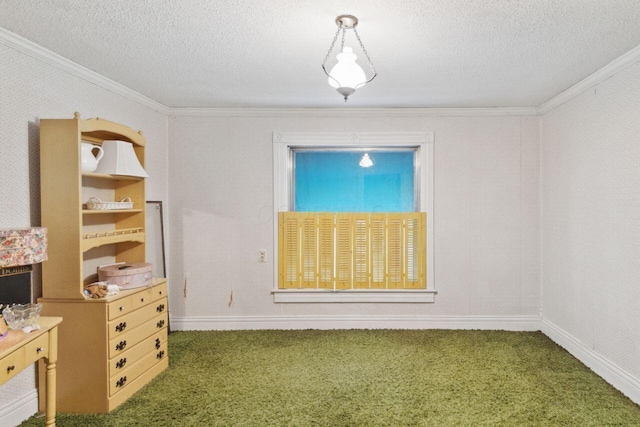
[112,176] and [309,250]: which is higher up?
[112,176]

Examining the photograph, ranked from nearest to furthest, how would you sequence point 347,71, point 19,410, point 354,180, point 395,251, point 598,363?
point 347,71 < point 19,410 < point 598,363 < point 395,251 < point 354,180

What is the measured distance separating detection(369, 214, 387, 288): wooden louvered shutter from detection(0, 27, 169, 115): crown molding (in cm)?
256

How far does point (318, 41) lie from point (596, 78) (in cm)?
223

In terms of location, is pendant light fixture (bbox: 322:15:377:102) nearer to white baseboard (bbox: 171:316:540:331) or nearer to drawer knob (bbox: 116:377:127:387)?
drawer knob (bbox: 116:377:127:387)

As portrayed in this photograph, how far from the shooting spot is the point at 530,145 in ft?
12.7

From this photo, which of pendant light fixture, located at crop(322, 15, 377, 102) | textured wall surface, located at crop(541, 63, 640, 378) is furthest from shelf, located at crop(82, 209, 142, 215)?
textured wall surface, located at crop(541, 63, 640, 378)

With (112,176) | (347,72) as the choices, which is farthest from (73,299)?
(347,72)

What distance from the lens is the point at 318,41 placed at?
2.31m

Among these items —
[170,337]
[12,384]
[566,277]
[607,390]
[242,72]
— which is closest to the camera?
[12,384]

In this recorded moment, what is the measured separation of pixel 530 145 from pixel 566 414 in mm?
2591

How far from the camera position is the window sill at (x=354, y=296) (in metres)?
3.91

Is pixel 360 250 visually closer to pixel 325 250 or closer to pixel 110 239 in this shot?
pixel 325 250

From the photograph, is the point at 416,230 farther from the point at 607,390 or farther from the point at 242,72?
the point at 242,72

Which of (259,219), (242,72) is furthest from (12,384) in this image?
(242,72)
